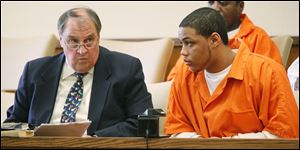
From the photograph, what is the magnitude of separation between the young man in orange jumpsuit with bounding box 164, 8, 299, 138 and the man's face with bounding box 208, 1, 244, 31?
0.99 meters

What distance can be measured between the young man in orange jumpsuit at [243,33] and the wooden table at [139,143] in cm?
137

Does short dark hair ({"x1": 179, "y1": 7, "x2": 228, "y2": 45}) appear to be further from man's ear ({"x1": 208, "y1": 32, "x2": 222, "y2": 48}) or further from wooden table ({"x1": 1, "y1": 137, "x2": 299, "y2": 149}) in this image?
wooden table ({"x1": 1, "y1": 137, "x2": 299, "y2": 149})

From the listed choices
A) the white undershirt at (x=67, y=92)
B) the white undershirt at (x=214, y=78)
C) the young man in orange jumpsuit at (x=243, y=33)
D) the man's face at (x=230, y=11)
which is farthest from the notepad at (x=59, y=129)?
the man's face at (x=230, y=11)

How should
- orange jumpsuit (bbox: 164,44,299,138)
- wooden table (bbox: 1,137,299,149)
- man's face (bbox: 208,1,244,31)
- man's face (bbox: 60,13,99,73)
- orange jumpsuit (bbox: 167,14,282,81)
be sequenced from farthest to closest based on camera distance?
man's face (bbox: 208,1,244,31) < orange jumpsuit (bbox: 167,14,282,81) < man's face (bbox: 60,13,99,73) < orange jumpsuit (bbox: 164,44,299,138) < wooden table (bbox: 1,137,299,149)

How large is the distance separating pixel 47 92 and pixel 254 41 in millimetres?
1149

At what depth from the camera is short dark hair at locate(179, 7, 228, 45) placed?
190cm

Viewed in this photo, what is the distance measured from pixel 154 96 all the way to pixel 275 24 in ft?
4.16

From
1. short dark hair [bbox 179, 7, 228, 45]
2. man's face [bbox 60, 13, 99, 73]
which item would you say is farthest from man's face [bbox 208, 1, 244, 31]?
man's face [bbox 60, 13, 99, 73]

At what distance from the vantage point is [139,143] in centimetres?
117

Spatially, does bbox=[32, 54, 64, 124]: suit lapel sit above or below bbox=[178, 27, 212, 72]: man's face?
below

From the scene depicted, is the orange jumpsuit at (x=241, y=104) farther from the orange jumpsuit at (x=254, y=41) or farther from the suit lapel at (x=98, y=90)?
the orange jumpsuit at (x=254, y=41)

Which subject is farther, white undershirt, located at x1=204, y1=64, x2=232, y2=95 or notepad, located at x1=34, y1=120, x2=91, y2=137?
white undershirt, located at x1=204, y1=64, x2=232, y2=95

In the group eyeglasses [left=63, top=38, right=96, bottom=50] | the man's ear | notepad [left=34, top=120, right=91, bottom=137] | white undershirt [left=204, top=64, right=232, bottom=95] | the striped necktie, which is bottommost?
the striped necktie

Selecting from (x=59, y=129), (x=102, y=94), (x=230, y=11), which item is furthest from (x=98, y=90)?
(x=230, y=11)
